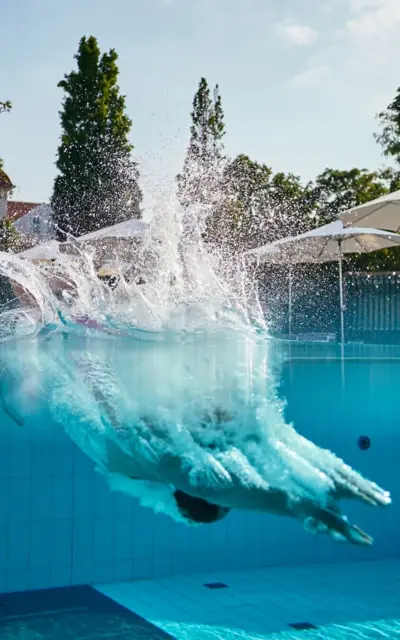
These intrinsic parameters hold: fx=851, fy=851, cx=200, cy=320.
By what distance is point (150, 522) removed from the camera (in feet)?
19.4

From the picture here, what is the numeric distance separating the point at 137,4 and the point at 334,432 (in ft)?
19.0

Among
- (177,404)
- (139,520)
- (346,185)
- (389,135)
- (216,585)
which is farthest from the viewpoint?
(346,185)

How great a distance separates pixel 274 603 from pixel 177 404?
7.10 feet

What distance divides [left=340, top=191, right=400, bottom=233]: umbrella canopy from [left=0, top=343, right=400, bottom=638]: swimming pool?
19.8ft

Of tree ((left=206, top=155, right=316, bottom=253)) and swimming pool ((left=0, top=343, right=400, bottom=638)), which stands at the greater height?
tree ((left=206, top=155, right=316, bottom=253))

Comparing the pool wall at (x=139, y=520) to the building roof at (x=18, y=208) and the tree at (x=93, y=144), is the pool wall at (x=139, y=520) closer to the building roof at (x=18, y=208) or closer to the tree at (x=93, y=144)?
the tree at (x=93, y=144)

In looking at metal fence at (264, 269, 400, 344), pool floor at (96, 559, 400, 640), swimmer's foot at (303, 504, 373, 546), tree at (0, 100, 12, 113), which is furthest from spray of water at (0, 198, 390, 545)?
tree at (0, 100, 12, 113)

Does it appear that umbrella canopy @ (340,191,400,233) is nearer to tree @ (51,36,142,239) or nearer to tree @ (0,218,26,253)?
tree @ (0,218,26,253)

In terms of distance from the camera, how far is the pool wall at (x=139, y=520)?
5480 millimetres

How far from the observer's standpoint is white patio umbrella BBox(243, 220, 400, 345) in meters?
13.4

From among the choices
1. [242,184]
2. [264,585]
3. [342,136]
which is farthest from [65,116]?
[264,585]

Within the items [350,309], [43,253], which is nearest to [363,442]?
[350,309]

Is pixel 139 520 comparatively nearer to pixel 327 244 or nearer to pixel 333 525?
pixel 333 525

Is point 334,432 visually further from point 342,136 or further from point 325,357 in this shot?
point 342,136
